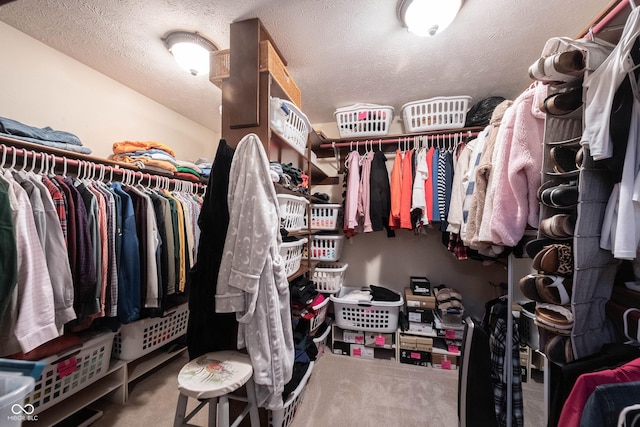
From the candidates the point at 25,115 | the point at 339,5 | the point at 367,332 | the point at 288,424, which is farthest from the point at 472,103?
the point at 25,115

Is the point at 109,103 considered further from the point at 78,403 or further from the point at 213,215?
the point at 78,403

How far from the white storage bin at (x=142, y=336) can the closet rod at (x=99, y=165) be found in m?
0.97

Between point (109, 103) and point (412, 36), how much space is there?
2170 mm

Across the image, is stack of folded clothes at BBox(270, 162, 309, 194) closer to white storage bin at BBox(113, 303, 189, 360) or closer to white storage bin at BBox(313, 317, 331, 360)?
white storage bin at BBox(313, 317, 331, 360)

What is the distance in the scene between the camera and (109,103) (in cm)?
175

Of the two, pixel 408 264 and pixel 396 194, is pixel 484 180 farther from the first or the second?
pixel 408 264

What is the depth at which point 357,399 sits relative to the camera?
147cm

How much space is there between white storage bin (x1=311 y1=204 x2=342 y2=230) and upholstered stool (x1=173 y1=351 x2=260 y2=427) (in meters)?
1.16

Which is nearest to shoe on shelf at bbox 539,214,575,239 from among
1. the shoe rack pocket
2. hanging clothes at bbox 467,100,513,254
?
the shoe rack pocket

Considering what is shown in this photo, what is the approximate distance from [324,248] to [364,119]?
117 cm

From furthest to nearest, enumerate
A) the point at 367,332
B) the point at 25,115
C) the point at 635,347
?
the point at 367,332
the point at 25,115
the point at 635,347

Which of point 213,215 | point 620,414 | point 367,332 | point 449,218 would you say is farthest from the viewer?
point 367,332

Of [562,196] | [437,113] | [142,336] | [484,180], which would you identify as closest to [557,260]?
[562,196]

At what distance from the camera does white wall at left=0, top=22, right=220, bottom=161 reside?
1305mm
